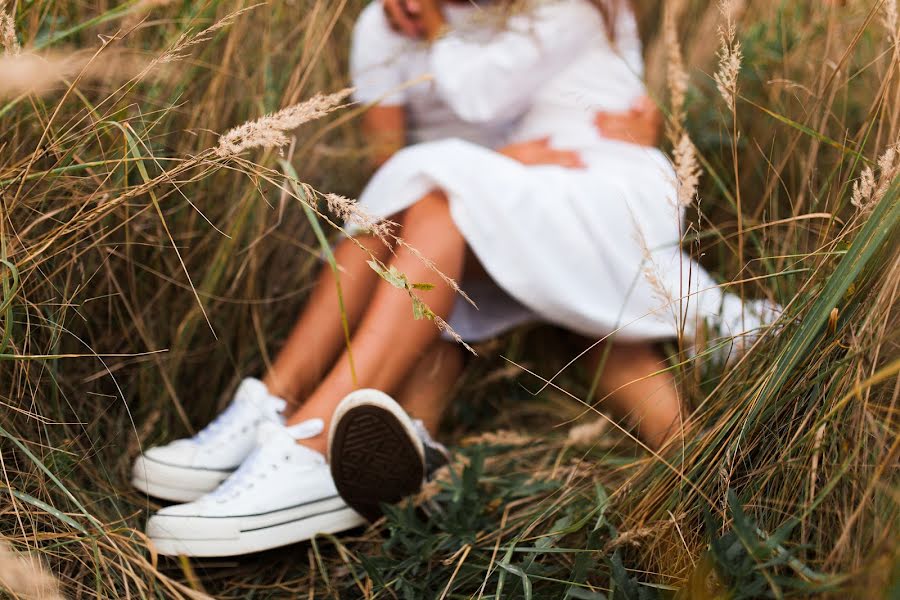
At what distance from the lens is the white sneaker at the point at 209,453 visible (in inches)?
39.2

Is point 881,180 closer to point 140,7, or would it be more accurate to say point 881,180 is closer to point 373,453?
point 373,453

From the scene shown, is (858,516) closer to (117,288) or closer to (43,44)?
(117,288)

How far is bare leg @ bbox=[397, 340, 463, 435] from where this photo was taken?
3.95 feet

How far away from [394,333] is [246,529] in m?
0.31

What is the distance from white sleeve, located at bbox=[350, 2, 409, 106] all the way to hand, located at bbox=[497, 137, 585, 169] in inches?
13.1

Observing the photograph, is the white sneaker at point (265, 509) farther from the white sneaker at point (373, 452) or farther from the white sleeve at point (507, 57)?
the white sleeve at point (507, 57)

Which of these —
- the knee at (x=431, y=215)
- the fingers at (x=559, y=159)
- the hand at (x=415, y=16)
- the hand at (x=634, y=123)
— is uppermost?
the hand at (x=415, y=16)

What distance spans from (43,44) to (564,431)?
3.13 feet

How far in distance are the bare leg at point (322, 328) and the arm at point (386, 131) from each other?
12.9 inches

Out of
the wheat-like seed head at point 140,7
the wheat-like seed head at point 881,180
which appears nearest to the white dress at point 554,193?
the wheat-like seed head at point 881,180

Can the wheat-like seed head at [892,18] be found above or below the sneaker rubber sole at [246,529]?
above

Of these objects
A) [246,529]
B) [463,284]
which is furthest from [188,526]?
[463,284]

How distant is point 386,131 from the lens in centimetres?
148

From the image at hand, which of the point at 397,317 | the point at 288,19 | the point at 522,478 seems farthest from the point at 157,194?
the point at 522,478
